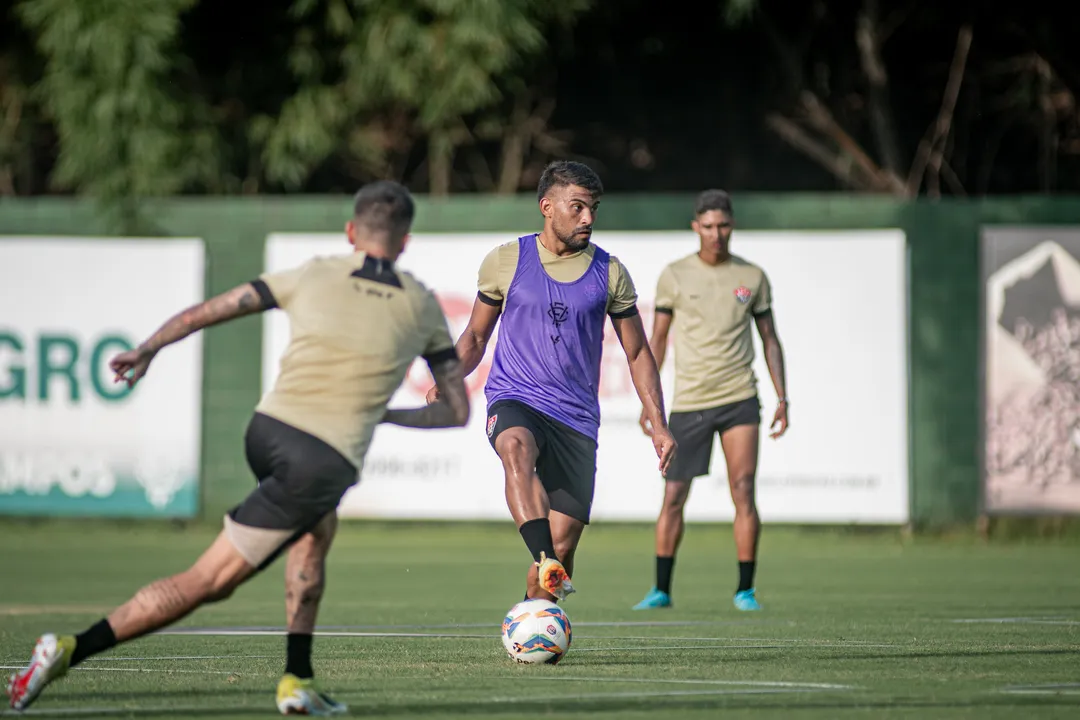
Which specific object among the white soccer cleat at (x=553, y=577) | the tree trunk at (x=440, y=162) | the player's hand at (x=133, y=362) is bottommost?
the white soccer cleat at (x=553, y=577)

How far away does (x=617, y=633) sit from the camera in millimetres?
10281

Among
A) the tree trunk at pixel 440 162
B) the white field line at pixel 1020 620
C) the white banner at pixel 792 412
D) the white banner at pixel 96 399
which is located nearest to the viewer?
the white field line at pixel 1020 620

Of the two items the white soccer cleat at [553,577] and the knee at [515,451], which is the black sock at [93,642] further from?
the knee at [515,451]

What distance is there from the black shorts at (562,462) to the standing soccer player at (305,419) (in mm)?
2365

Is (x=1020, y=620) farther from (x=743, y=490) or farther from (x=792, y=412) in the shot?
(x=792, y=412)

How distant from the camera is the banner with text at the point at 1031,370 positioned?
1823 cm

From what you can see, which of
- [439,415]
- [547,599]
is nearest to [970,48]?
[547,599]

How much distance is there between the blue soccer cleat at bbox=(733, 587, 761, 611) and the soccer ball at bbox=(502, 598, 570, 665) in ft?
11.5

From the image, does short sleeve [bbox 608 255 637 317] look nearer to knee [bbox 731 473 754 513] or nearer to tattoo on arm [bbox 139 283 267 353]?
knee [bbox 731 473 754 513]

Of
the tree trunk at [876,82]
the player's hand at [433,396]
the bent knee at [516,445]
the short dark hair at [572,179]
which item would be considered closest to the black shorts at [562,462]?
the bent knee at [516,445]

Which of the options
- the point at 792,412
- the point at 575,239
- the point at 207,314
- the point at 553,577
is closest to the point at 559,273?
the point at 575,239

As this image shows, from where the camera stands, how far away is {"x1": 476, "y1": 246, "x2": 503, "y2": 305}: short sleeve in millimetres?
9570

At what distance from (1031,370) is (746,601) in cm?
741

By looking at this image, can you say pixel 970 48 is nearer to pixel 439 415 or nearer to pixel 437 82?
pixel 437 82
